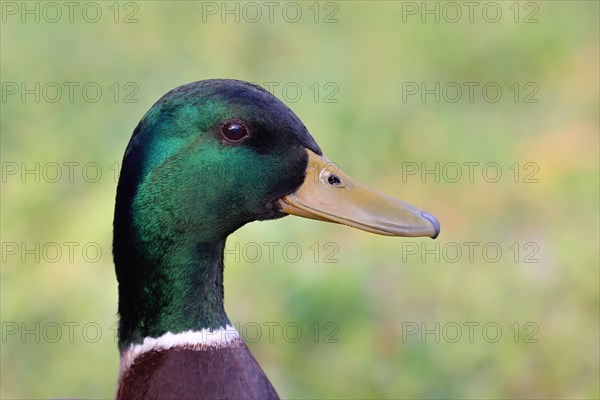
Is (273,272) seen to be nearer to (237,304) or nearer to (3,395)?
(237,304)

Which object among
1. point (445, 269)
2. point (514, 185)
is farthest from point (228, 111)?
point (514, 185)

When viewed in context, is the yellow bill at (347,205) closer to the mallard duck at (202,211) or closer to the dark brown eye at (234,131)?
the mallard duck at (202,211)

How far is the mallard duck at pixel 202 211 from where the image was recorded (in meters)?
1.98

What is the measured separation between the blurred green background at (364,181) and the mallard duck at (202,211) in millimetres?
1227

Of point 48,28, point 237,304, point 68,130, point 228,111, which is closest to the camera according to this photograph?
point 228,111

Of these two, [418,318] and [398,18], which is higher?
[398,18]

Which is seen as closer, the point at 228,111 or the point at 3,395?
the point at 228,111

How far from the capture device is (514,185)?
418cm

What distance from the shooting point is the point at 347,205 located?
210cm

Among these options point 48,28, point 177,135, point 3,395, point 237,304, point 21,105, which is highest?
point 48,28

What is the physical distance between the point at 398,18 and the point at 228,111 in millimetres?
3546

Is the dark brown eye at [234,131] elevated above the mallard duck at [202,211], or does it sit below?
above

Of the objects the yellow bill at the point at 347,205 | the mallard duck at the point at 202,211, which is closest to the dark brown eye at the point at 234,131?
the mallard duck at the point at 202,211

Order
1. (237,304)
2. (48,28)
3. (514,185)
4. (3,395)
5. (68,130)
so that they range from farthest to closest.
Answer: (48,28) < (68,130) < (514,185) < (237,304) < (3,395)
